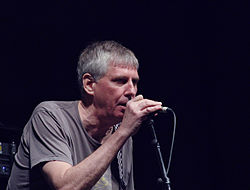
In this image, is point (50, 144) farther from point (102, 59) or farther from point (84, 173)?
point (102, 59)

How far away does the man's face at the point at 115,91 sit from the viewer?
2105 millimetres

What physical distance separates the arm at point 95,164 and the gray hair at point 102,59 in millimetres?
426

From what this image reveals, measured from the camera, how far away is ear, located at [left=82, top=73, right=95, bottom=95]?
221 centimetres

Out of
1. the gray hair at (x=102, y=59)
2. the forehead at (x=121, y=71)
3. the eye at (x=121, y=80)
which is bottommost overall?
the eye at (x=121, y=80)

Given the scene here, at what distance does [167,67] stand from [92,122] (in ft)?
4.26

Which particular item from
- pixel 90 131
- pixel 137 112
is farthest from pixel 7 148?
pixel 137 112

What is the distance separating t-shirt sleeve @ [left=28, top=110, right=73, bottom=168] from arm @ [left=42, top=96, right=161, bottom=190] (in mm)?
45

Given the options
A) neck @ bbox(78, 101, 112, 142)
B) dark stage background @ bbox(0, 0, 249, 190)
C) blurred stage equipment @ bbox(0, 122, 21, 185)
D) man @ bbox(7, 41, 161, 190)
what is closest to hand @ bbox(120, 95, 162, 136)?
man @ bbox(7, 41, 161, 190)

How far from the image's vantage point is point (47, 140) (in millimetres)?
1877

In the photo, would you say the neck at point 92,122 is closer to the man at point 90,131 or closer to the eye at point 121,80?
the man at point 90,131

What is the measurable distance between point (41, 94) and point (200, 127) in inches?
49.4

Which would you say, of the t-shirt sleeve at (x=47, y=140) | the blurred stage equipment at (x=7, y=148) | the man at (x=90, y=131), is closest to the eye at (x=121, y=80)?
the man at (x=90, y=131)

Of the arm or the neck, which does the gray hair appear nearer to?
the neck

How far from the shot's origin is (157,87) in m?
3.29
